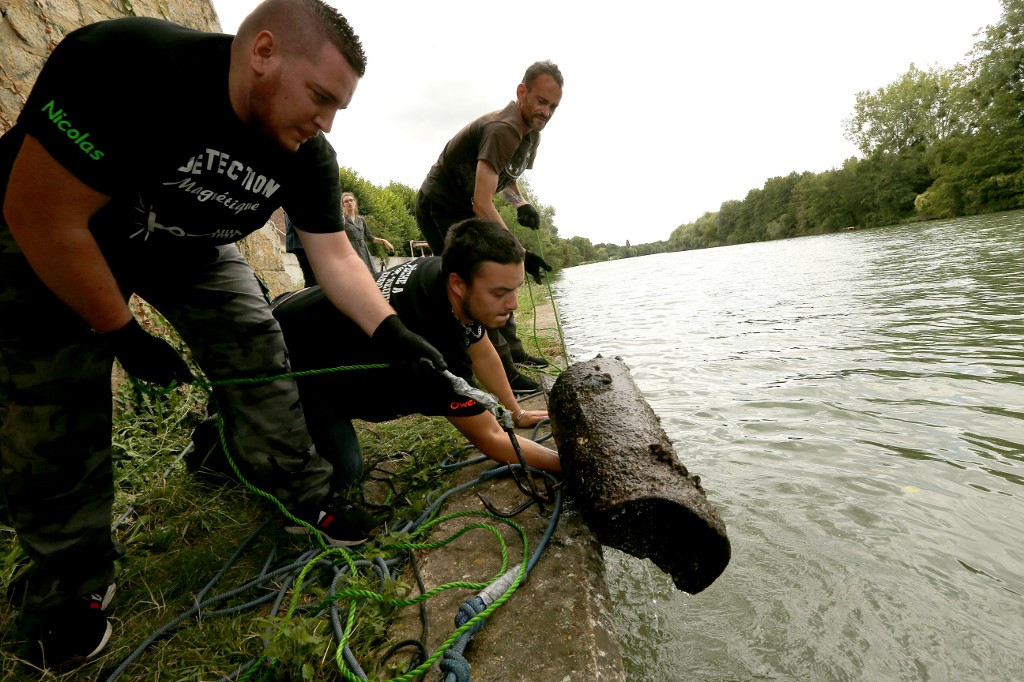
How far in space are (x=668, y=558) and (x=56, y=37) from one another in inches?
181

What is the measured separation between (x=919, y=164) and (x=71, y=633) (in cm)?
5098

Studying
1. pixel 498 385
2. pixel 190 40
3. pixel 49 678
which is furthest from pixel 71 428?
pixel 498 385

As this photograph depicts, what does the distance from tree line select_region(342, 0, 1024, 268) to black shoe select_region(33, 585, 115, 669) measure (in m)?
9.15

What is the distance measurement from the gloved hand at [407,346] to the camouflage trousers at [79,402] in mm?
550

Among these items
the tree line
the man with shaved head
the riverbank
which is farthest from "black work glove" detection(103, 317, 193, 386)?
the tree line

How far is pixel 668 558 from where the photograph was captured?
68.6 inches

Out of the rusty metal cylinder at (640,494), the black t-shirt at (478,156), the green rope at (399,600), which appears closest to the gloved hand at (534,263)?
the black t-shirt at (478,156)

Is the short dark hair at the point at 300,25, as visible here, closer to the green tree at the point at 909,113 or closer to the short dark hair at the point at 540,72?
the short dark hair at the point at 540,72

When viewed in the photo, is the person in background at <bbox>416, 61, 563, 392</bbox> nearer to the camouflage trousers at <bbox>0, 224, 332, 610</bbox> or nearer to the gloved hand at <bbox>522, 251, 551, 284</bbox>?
the gloved hand at <bbox>522, 251, 551, 284</bbox>

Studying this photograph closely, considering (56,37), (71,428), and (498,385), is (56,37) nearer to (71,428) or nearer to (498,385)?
(71,428)

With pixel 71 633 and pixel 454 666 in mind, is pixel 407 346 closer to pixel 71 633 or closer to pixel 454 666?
pixel 454 666

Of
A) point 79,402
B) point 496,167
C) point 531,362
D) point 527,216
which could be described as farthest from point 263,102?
point 531,362

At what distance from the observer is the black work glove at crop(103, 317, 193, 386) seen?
57.0 inches

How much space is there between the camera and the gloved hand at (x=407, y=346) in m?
1.63
